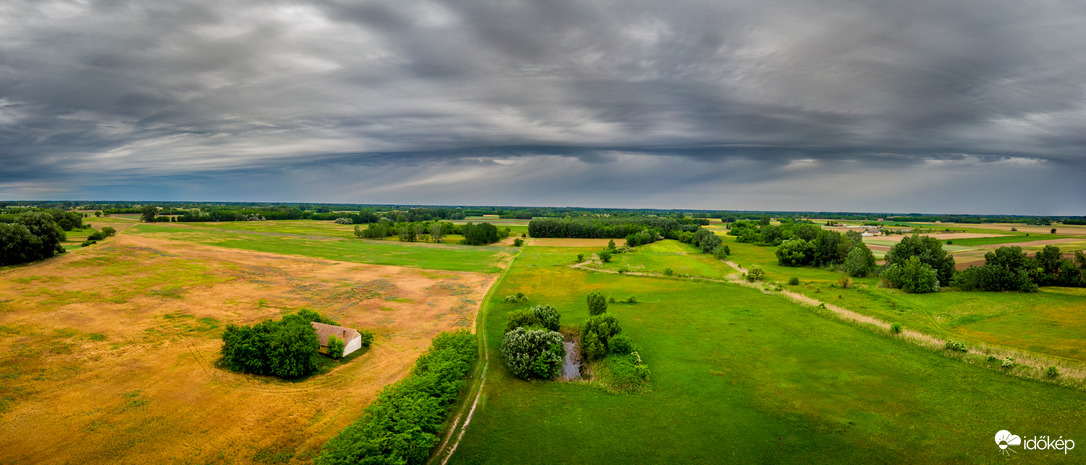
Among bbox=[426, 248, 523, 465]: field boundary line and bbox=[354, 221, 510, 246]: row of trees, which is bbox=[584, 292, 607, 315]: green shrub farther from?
bbox=[354, 221, 510, 246]: row of trees

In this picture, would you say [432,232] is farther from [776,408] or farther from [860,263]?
[776,408]

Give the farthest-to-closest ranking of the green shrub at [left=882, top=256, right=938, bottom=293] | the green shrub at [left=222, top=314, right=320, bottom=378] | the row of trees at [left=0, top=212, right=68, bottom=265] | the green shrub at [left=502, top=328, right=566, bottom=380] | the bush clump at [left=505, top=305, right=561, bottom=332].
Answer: the row of trees at [left=0, top=212, right=68, bottom=265], the green shrub at [left=882, top=256, right=938, bottom=293], the bush clump at [left=505, top=305, right=561, bottom=332], the green shrub at [left=502, top=328, right=566, bottom=380], the green shrub at [left=222, top=314, right=320, bottom=378]

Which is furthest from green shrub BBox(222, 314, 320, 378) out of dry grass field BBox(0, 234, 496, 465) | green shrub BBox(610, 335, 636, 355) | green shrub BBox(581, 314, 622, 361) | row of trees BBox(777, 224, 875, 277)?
row of trees BBox(777, 224, 875, 277)

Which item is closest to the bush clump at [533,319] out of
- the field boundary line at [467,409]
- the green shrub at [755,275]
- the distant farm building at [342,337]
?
the field boundary line at [467,409]

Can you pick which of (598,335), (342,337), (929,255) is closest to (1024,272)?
(929,255)

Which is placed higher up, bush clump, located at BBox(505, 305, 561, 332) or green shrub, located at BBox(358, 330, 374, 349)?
bush clump, located at BBox(505, 305, 561, 332)
